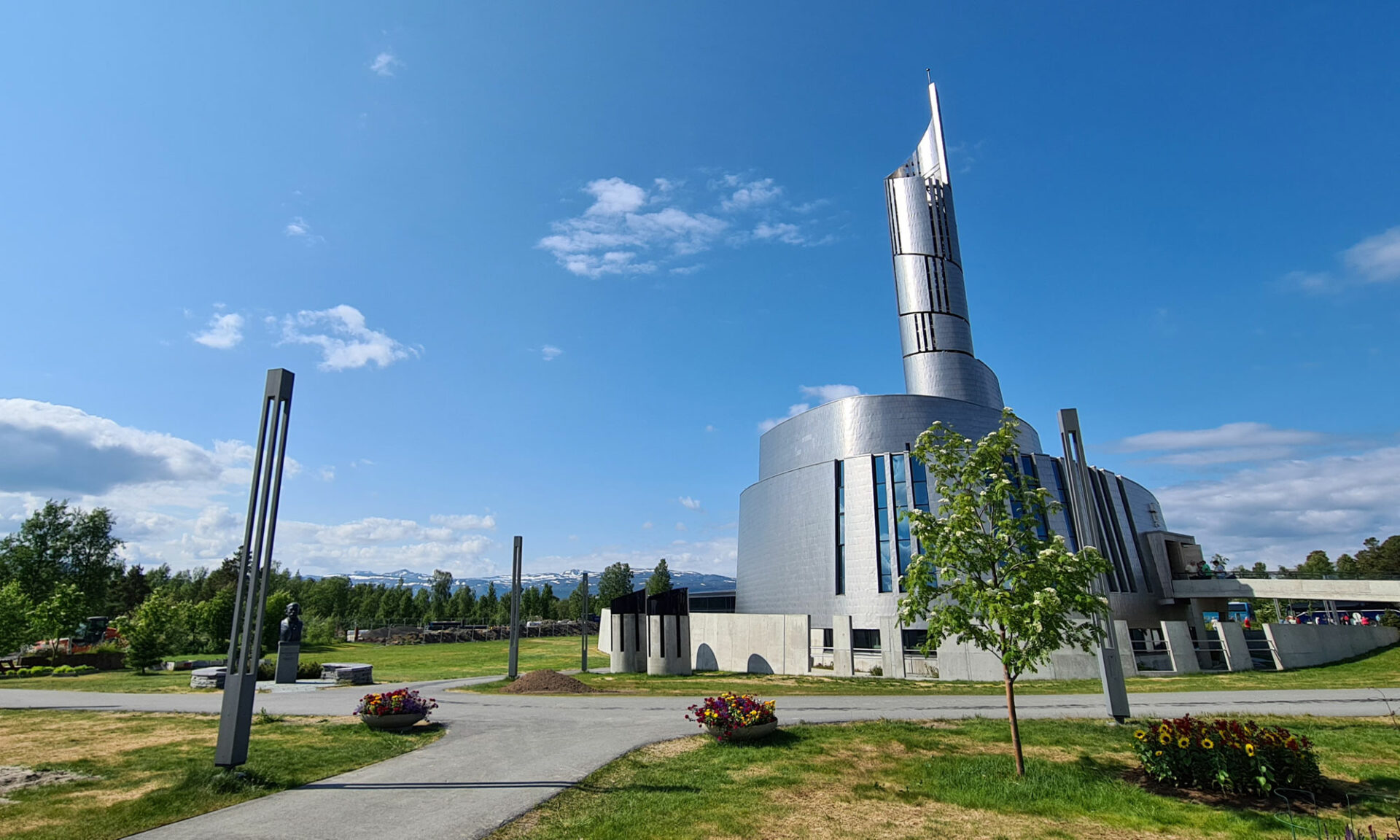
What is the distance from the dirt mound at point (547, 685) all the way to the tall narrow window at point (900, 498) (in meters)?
26.0

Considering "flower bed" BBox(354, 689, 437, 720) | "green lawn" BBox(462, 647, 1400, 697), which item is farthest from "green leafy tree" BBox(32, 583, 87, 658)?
"flower bed" BBox(354, 689, 437, 720)

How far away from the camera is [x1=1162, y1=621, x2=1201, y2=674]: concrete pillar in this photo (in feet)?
90.5

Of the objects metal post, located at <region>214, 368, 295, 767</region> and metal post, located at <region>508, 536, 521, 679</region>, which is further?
metal post, located at <region>508, 536, 521, 679</region>

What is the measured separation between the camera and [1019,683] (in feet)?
81.1

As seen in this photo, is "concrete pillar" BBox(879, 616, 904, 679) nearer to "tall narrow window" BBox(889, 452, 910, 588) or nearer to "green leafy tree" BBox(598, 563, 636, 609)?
"tall narrow window" BBox(889, 452, 910, 588)

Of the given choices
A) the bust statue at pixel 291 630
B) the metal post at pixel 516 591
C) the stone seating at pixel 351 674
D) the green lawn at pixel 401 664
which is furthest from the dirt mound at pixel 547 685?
the bust statue at pixel 291 630

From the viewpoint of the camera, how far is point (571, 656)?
46438mm

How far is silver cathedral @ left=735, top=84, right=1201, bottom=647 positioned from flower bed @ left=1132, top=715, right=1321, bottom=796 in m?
27.8

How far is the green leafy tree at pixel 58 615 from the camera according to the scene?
38278mm

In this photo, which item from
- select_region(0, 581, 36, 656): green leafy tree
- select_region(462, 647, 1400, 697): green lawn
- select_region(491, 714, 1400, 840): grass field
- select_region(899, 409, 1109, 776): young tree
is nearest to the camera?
select_region(491, 714, 1400, 840): grass field

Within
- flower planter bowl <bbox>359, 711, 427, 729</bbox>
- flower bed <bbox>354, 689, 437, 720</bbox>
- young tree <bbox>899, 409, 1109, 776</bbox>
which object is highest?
young tree <bbox>899, 409, 1109, 776</bbox>

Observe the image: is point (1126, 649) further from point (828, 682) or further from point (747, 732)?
point (747, 732)

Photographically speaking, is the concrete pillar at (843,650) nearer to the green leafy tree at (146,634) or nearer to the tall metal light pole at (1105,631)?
the tall metal light pole at (1105,631)

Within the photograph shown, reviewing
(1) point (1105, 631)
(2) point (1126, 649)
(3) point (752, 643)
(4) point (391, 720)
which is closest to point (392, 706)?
(4) point (391, 720)
